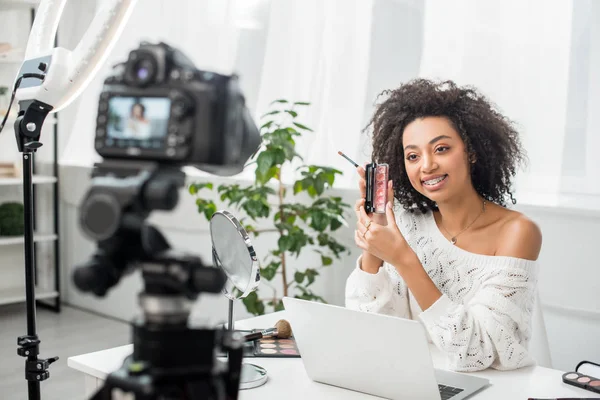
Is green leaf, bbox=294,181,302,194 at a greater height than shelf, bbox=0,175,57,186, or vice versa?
green leaf, bbox=294,181,302,194

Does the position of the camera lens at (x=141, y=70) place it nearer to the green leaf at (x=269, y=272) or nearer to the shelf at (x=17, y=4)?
the green leaf at (x=269, y=272)

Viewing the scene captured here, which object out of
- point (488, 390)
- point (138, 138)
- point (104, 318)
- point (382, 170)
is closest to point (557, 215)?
point (382, 170)

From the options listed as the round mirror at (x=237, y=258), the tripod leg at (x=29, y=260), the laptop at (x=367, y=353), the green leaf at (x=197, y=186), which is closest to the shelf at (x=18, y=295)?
the green leaf at (x=197, y=186)

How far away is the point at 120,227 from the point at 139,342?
11cm

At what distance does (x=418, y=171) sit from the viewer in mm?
1734

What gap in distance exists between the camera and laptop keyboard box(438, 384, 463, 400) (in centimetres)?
123

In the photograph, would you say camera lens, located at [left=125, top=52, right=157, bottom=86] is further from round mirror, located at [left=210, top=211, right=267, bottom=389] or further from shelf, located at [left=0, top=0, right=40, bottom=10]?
shelf, located at [left=0, top=0, right=40, bottom=10]

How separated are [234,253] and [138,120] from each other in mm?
652

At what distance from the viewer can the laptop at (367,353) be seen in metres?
1.11

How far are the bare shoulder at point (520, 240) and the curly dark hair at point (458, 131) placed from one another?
191 millimetres

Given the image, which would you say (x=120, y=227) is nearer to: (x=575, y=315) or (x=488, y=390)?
(x=488, y=390)

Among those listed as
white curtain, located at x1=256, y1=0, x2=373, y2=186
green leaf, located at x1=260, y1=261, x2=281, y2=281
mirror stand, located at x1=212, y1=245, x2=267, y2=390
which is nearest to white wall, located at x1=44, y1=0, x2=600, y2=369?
white curtain, located at x1=256, y1=0, x2=373, y2=186

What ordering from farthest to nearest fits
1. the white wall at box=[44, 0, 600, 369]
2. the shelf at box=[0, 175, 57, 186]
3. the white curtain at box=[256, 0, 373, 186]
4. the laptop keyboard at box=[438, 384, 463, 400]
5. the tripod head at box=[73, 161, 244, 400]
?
1. the shelf at box=[0, 175, 57, 186]
2. the white curtain at box=[256, 0, 373, 186]
3. the white wall at box=[44, 0, 600, 369]
4. the laptop keyboard at box=[438, 384, 463, 400]
5. the tripod head at box=[73, 161, 244, 400]

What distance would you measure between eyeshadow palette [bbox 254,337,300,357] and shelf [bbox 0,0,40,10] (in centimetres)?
380
